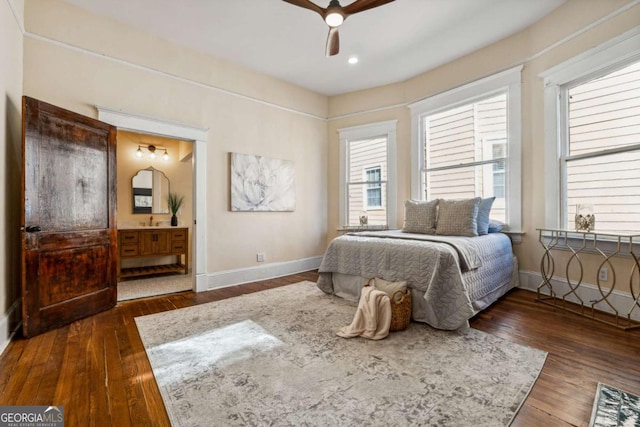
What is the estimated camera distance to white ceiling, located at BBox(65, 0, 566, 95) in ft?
9.75

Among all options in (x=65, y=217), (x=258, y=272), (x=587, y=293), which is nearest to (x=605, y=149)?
(x=587, y=293)

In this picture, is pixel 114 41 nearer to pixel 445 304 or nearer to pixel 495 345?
pixel 445 304

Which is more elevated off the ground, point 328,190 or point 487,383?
point 328,190

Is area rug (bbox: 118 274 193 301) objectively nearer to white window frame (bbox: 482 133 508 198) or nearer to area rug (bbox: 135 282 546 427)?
area rug (bbox: 135 282 546 427)

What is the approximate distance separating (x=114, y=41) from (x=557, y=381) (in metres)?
4.89

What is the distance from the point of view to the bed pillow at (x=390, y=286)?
101 inches

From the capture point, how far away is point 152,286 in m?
4.08

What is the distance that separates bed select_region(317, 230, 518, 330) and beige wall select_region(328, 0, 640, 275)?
60 cm

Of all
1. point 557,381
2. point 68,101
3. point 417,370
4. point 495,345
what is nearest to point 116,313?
point 68,101

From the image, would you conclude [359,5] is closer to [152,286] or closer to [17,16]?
[17,16]

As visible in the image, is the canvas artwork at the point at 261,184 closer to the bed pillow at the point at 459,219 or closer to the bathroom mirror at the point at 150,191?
the bathroom mirror at the point at 150,191

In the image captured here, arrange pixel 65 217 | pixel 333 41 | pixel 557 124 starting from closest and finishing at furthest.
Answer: pixel 65 217 → pixel 333 41 → pixel 557 124

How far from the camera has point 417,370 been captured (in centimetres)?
182

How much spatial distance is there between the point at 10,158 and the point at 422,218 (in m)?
4.20
